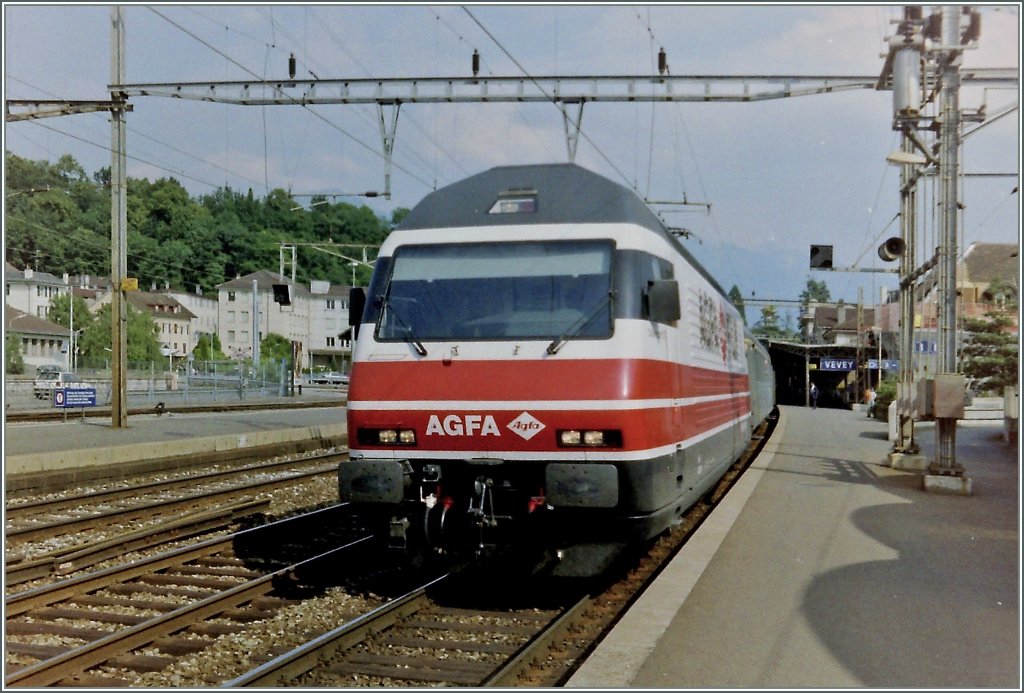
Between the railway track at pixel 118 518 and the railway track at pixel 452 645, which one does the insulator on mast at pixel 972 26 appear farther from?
the railway track at pixel 118 518

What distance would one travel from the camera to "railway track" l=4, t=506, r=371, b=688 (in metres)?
6.30

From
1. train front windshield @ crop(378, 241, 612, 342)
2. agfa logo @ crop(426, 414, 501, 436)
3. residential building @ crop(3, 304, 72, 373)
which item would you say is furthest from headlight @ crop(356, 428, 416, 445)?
residential building @ crop(3, 304, 72, 373)

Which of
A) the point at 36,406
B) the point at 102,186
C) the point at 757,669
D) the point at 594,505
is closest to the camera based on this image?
the point at 757,669

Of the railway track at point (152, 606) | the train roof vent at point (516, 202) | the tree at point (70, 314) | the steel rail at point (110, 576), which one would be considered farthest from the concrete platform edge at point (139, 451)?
the tree at point (70, 314)

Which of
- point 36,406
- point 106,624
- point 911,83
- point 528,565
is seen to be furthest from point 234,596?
point 36,406

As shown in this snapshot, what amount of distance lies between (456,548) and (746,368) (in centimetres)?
1024

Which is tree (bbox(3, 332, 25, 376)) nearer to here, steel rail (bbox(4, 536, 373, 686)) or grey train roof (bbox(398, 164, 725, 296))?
steel rail (bbox(4, 536, 373, 686))

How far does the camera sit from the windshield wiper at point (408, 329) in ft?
24.9

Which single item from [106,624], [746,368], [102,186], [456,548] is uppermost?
[102,186]

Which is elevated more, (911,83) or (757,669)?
(911,83)

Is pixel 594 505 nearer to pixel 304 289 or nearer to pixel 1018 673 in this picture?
pixel 1018 673

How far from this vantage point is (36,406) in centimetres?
3353

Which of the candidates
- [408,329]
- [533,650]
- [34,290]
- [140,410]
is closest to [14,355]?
[34,290]

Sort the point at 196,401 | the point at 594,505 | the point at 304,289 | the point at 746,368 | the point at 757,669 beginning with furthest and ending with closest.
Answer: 1. the point at 304,289
2. the point at 196,401
3. the point at 746,368
4. the point at 594,505
5. the point at 757,669
